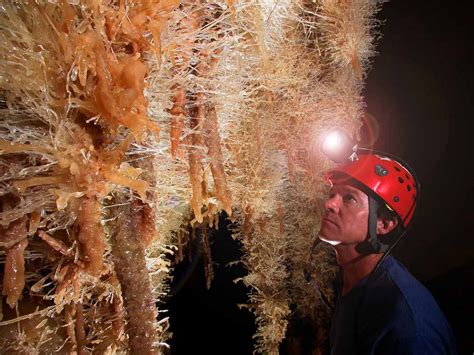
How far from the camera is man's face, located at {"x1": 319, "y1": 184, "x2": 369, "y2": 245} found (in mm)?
3023

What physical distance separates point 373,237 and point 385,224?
193 mm

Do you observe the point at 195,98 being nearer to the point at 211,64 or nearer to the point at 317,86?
the point at 211,64

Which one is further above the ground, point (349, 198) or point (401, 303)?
point (349, 198)

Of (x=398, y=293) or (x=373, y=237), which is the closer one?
(x=398, y=293)

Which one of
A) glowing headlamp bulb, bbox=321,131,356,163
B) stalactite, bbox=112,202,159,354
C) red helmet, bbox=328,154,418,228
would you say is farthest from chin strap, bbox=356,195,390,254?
stalactite, bbox=112,202,159,354

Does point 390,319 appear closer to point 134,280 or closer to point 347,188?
point 347,188

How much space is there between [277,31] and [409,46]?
665 cm

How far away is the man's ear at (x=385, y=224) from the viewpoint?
3008mm

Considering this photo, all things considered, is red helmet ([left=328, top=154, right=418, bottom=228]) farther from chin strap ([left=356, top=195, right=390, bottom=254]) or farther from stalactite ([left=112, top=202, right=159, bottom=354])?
stalactite ([left=112, top=202, right=159, bottom=354])

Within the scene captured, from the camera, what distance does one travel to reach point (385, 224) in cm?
305

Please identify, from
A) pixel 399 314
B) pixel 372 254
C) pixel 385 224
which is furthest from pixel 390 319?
pixel 385 224

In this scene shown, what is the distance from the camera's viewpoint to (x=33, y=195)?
4.17 ft

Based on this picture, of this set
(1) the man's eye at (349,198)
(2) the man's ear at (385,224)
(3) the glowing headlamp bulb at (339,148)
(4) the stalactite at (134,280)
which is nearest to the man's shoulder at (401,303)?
(2) the man's ear at (385,224)

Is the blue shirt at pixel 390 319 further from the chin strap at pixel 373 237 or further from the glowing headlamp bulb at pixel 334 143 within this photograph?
the glowing headlamp bulb at pixel 334 143
